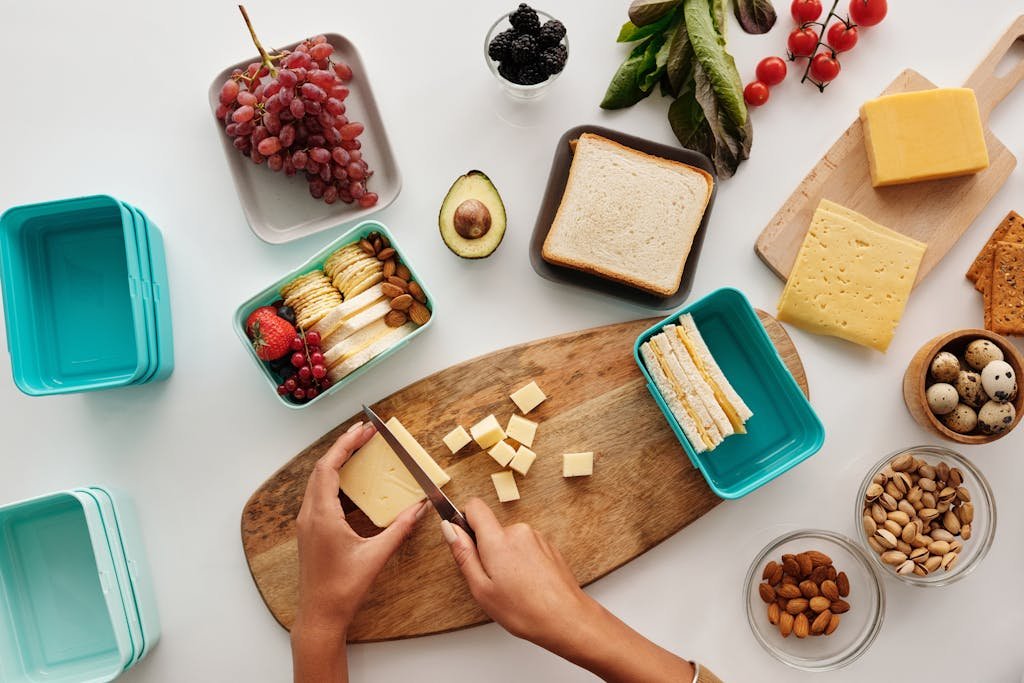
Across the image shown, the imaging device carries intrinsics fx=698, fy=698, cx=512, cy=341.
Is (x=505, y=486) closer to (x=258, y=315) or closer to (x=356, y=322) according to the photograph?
(x=356, y=322)

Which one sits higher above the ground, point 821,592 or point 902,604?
point 821,592

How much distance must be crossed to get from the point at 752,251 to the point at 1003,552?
98 centimetres

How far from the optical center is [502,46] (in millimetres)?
1560

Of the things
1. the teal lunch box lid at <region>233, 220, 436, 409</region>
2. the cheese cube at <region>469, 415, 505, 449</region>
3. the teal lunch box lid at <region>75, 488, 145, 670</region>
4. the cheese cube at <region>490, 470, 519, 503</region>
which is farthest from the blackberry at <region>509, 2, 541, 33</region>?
the teal lunch box lid at <region>75, 488, 145, 670</region>

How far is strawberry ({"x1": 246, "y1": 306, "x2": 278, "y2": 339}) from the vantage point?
1525 millimetres

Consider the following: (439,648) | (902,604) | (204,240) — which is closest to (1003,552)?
(902,604)

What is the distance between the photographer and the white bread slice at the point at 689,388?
1559 millimetres

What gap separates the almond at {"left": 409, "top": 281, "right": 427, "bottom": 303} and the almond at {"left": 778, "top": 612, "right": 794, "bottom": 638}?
1119 mm

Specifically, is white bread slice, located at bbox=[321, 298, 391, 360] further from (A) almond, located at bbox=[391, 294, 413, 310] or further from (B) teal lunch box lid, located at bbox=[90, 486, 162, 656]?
(B) teal lunch box lid, located at bbox=[90, 486, 162, 656]

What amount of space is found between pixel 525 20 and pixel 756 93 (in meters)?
0.60

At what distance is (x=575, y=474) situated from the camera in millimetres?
1627

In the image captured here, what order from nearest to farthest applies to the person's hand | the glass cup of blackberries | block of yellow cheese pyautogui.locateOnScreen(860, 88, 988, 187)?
1. the person's hand
2. the glass cup of blackberries
3. block of yellow cheese pyautogui.locateOnScreen(860, 88, 988, 187)

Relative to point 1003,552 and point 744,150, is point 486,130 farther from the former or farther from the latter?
point 1003,552

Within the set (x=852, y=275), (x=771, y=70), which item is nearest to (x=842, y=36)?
(x=771, y=70)
